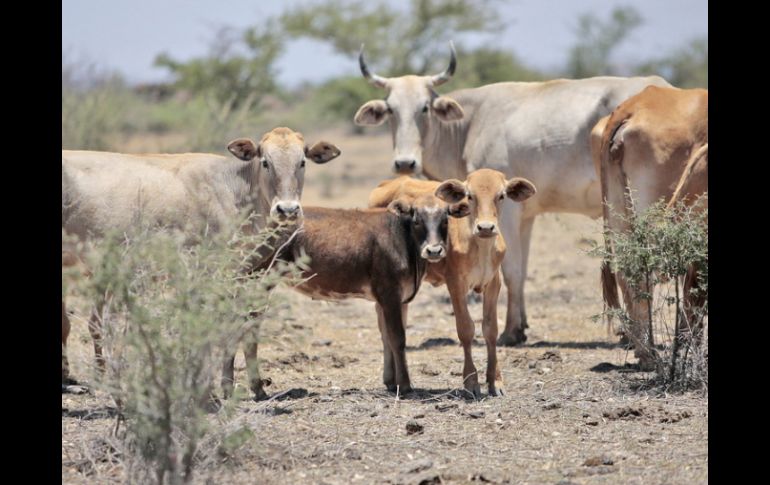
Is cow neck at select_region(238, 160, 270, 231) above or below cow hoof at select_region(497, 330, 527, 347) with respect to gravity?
above

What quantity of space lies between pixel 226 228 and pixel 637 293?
12.1 ft

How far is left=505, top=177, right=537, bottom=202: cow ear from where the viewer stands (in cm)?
855

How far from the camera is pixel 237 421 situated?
20.7 feet

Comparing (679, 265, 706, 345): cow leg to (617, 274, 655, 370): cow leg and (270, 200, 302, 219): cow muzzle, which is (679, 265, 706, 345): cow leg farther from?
(270, 200, 302, 219): cow muzzle

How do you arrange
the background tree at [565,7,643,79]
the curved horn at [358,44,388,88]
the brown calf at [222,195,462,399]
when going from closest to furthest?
the brown calf at [222,195,462,399]
the curved horn at [358,44,388,88]
the background tree at [565,7,643,79]

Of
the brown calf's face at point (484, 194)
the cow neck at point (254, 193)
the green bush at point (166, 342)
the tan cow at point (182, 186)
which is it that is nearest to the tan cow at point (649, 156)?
the brown calf's face at point (484, 194)

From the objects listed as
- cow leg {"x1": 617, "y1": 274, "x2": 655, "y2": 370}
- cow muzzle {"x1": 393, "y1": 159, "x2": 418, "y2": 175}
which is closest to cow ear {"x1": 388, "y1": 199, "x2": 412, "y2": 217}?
cow leg {"x1": 617, "y1": 274, "x2": 655, "y2": 370}

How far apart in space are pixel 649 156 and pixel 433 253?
88.9 inches

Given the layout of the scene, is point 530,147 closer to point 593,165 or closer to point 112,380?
point 593,165

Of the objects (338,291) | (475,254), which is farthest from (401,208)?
(338,291)

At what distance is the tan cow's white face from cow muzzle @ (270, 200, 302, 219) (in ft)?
10.8

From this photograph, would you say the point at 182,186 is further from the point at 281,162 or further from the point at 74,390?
the point at 74,390

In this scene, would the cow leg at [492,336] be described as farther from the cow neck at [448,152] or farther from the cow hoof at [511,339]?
the cow neck at [448,152]

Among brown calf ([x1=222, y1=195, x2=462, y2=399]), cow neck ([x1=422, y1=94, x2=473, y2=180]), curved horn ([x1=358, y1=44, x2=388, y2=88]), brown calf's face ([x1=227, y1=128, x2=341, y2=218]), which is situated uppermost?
curved horn ([x1=358, y1=44, x2=388, y2=88])
